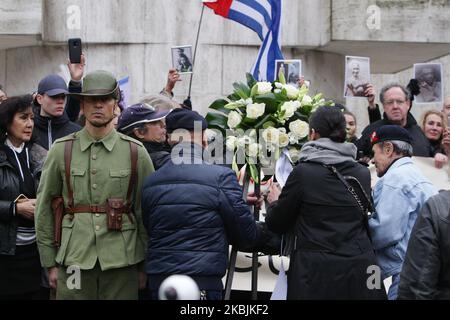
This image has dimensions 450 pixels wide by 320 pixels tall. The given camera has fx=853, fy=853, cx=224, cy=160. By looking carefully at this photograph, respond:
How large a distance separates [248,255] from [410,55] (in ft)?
24.4

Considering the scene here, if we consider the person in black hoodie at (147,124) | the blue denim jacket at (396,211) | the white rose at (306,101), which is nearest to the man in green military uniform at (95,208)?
the person in black hoodie at (147,124)

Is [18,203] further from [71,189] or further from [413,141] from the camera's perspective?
[413,141]

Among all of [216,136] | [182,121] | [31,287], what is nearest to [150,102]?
[216,136]

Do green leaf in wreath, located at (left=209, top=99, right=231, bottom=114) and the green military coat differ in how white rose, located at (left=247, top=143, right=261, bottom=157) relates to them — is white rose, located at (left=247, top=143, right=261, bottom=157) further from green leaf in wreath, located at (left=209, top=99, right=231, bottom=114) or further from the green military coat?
the green military coat

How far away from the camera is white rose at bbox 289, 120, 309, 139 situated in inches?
247

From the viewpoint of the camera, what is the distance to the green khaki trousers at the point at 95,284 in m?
5.55

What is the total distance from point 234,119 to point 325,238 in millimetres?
1220

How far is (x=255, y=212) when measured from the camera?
654cm

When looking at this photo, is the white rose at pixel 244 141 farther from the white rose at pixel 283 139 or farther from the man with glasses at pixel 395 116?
the man with glasses at pixel 395 116

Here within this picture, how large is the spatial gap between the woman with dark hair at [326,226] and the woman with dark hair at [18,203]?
176cm

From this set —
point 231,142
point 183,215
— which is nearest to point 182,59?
point 231,142

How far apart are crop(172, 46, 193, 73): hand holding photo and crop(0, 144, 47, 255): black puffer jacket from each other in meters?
3.76
